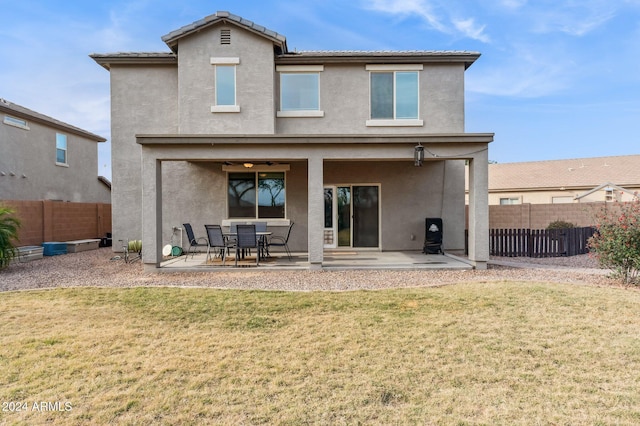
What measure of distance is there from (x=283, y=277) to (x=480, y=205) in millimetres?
5625

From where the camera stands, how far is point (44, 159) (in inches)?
749

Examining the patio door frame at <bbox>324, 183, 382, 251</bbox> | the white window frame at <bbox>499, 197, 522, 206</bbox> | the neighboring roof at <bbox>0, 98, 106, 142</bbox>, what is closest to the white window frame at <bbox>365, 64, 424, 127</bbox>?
the patio door frame at <bbox>324, 183, 382, 251</bbox>

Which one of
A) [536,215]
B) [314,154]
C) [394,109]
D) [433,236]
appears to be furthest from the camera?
[536,215]

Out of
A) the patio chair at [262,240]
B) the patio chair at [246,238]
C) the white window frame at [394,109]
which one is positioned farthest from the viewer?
the white window frame at [394,109]

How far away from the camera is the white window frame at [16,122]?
1708cm

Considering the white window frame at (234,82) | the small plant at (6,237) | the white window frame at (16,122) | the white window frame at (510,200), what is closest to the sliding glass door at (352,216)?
the white window frame at (234,82)

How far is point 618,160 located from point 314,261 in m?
30.4

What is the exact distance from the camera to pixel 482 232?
9.91 metres

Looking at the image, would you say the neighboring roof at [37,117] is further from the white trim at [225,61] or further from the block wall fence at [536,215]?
the block wall fence at [536,215]

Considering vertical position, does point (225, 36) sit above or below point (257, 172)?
above

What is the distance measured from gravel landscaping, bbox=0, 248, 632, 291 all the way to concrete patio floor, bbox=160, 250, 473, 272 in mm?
319

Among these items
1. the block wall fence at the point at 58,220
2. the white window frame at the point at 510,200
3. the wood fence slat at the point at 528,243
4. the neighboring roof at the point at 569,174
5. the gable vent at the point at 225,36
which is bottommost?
the wood fence slat at the point at 528,243

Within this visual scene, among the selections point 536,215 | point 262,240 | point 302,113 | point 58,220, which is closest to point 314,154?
point 262,240

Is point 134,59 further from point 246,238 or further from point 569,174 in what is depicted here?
point 569,174
